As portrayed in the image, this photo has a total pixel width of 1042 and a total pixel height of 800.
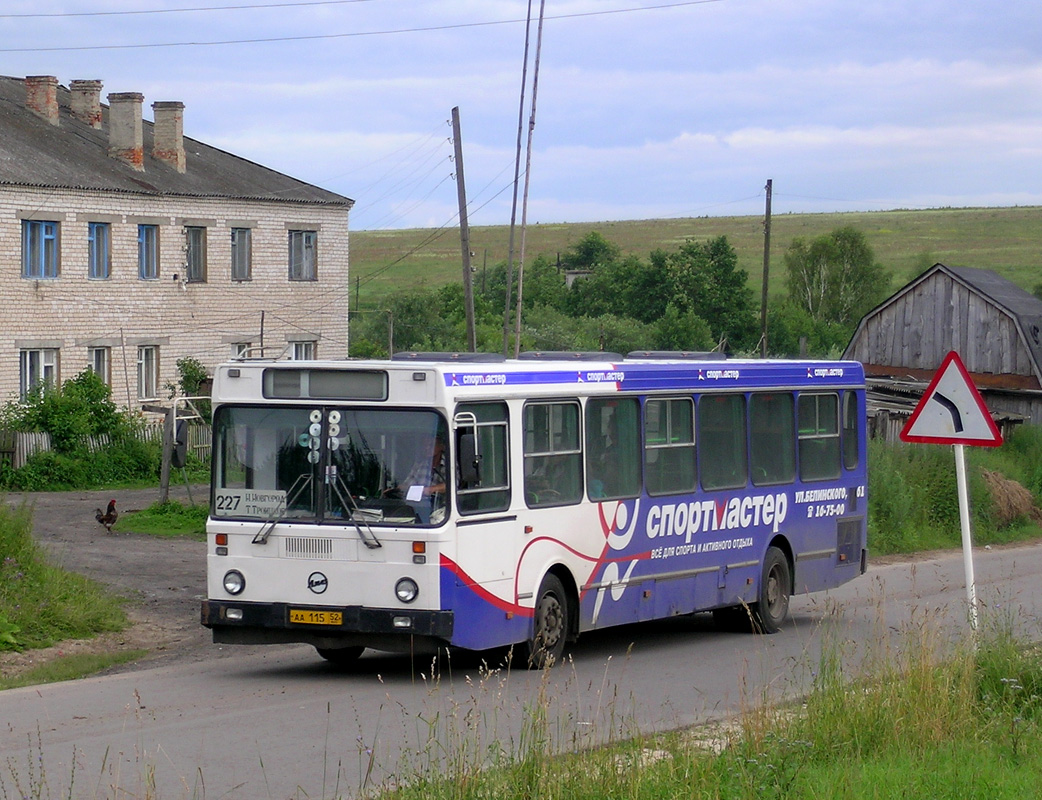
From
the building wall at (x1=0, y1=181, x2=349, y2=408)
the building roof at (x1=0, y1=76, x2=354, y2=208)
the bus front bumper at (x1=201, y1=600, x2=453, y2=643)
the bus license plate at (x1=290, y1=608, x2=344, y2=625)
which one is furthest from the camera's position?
the building roof at (x1=0, y1=76, x2=354, y2=208)

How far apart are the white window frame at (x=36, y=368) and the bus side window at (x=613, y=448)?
2704 cm

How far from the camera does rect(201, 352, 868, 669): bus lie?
11.5 meters

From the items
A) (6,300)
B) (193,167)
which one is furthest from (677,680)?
(193,167)

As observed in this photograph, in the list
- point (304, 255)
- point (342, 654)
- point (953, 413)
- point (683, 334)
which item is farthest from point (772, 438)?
point (683, 334)

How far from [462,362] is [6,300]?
1096 inches

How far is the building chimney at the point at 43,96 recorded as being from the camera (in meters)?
42.2

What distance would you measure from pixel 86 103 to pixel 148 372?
8.96 meters

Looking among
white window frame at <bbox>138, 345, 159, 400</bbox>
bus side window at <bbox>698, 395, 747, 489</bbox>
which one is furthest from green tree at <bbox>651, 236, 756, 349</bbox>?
bus side window at <bbox>698, 395, 747, 489</bbox>

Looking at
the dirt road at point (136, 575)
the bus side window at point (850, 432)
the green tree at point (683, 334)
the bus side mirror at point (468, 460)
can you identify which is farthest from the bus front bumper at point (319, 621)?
the green tree at point (683, 334)

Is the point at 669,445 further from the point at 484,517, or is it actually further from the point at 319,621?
the point at 319,621

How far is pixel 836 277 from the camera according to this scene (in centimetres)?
8475

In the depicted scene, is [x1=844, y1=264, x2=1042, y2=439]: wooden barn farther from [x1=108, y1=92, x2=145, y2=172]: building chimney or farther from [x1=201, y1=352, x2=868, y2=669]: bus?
[x1=201, y1=352, x2=868, y2=669]: bus

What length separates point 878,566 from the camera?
2420 centimetres

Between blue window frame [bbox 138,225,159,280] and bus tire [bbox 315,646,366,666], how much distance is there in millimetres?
30414
